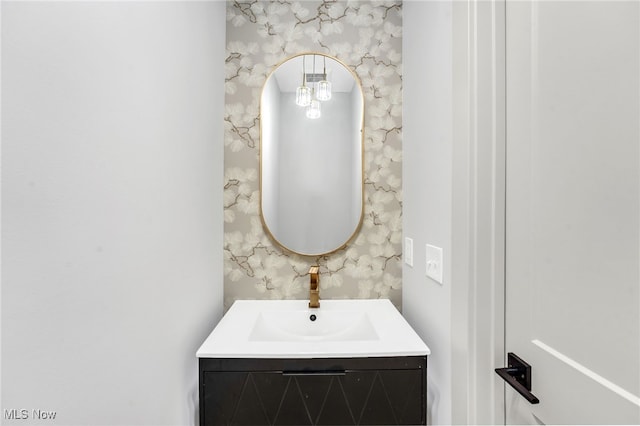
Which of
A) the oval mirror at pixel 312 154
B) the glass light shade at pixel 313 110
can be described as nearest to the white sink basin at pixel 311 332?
the oval mirror at pixel 312 154

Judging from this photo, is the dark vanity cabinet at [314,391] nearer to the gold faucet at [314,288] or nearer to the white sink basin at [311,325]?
the white sink basin at [311,325]

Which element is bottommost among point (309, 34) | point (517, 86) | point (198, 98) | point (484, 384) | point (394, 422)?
point (394, 422)

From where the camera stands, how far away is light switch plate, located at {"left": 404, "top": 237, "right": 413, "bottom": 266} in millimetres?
1320

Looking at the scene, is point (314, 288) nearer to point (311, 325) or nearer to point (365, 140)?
point (311, 325)

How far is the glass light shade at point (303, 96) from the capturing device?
145cm

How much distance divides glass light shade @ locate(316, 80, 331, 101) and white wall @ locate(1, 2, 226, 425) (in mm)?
570

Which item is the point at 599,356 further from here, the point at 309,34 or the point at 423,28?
the point at 309,34

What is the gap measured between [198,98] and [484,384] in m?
1.31

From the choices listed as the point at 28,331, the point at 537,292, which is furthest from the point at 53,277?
the point at 537,292

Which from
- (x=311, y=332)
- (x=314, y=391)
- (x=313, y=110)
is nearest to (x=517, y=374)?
(x=314, y=391)

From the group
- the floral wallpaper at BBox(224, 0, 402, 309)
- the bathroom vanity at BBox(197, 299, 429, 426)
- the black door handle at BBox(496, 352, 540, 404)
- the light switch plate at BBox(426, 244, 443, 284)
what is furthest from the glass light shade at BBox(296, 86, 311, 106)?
the black door handle at BBox(496, 352, 540, 404)

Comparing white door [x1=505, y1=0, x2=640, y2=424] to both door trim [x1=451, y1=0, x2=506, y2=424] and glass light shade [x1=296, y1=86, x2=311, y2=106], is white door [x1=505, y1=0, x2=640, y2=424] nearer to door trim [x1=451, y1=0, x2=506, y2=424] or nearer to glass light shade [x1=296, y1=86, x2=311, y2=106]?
door trim [x1=451, y1=0, x2=506, y2=424]

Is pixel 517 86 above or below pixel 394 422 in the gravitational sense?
above

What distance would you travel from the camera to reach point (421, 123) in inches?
47.2
